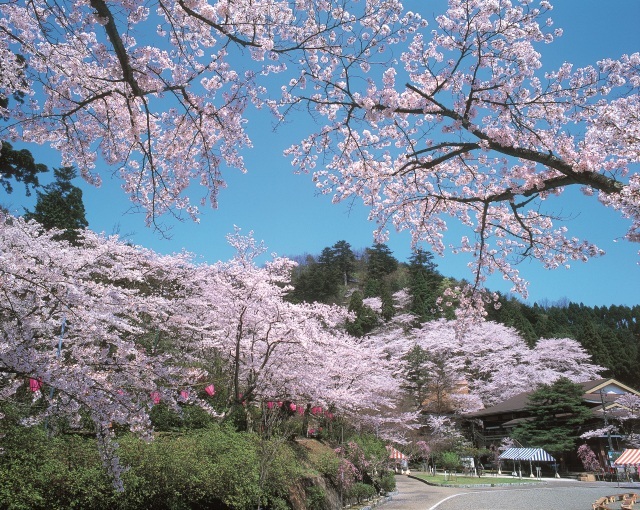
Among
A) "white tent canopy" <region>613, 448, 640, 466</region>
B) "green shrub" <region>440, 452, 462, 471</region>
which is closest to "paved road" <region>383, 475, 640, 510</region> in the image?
"white tent canopy" <region>613, 448, 640, 466</region>

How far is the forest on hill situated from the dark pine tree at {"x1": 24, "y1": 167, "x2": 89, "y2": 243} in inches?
623

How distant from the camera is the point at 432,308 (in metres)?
37.8

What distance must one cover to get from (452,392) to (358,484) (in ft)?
64.7

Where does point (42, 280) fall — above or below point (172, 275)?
below

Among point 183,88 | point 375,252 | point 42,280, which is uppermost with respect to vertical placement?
point 375,252

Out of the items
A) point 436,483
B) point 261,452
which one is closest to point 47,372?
point 261,452

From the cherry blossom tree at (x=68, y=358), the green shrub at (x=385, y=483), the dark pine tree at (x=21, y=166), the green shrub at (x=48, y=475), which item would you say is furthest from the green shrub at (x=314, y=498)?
the dark pine tree at (x=21, y=166)

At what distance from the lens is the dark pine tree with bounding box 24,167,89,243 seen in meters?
21.0

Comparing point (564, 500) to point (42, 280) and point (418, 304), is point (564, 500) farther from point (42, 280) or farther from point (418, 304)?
point (418, 304)

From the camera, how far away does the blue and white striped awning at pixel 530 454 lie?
2403 cm

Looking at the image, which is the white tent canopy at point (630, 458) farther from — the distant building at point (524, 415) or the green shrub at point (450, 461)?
the green shrub at point (450, 461)

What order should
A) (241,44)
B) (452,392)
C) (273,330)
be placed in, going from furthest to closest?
(452,392), (273,330), (241,44)

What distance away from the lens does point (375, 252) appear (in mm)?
56875

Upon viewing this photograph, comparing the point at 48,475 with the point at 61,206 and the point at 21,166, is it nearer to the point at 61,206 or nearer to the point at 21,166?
the point at 21,166
